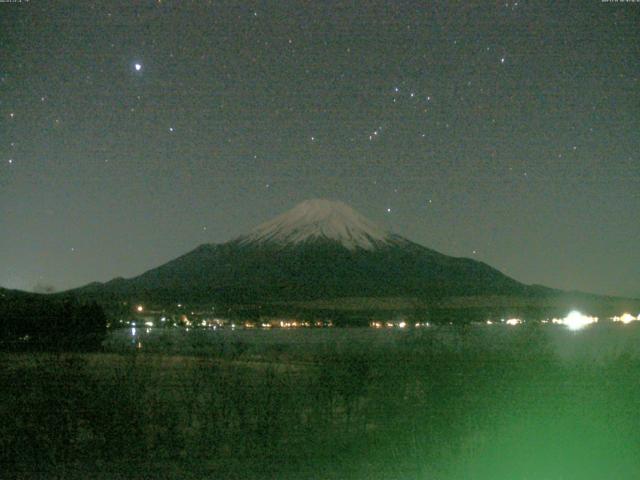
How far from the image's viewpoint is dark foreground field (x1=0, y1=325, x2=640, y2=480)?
377 inches

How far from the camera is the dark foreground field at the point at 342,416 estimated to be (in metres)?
9.58

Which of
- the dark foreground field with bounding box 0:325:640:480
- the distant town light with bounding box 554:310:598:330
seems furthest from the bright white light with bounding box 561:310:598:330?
the dark foreground field with bounding box 0:325:640:480

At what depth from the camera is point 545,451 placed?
1003 cm

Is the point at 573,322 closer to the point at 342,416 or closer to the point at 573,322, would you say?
the point at 573,322

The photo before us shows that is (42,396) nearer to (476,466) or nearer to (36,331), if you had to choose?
(476,466)

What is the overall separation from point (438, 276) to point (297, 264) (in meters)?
19.1

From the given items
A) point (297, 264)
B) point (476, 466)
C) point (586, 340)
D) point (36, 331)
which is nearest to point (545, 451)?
point (476, 466)

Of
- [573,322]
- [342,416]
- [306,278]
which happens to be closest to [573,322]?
[573,322]

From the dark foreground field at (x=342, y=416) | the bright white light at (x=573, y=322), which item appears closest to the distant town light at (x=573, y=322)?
the bright white light at (x=573, y=322)

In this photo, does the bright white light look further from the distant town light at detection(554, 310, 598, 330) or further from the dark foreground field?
the dark foreground field

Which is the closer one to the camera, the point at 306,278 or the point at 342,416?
the point at 342,416

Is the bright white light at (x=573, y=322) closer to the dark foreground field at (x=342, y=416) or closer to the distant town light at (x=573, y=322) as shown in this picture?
the distant town light at (x=573, y=322)

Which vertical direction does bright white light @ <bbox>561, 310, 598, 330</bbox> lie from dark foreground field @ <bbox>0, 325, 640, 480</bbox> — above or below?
above

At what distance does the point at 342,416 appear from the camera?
1105 cm
